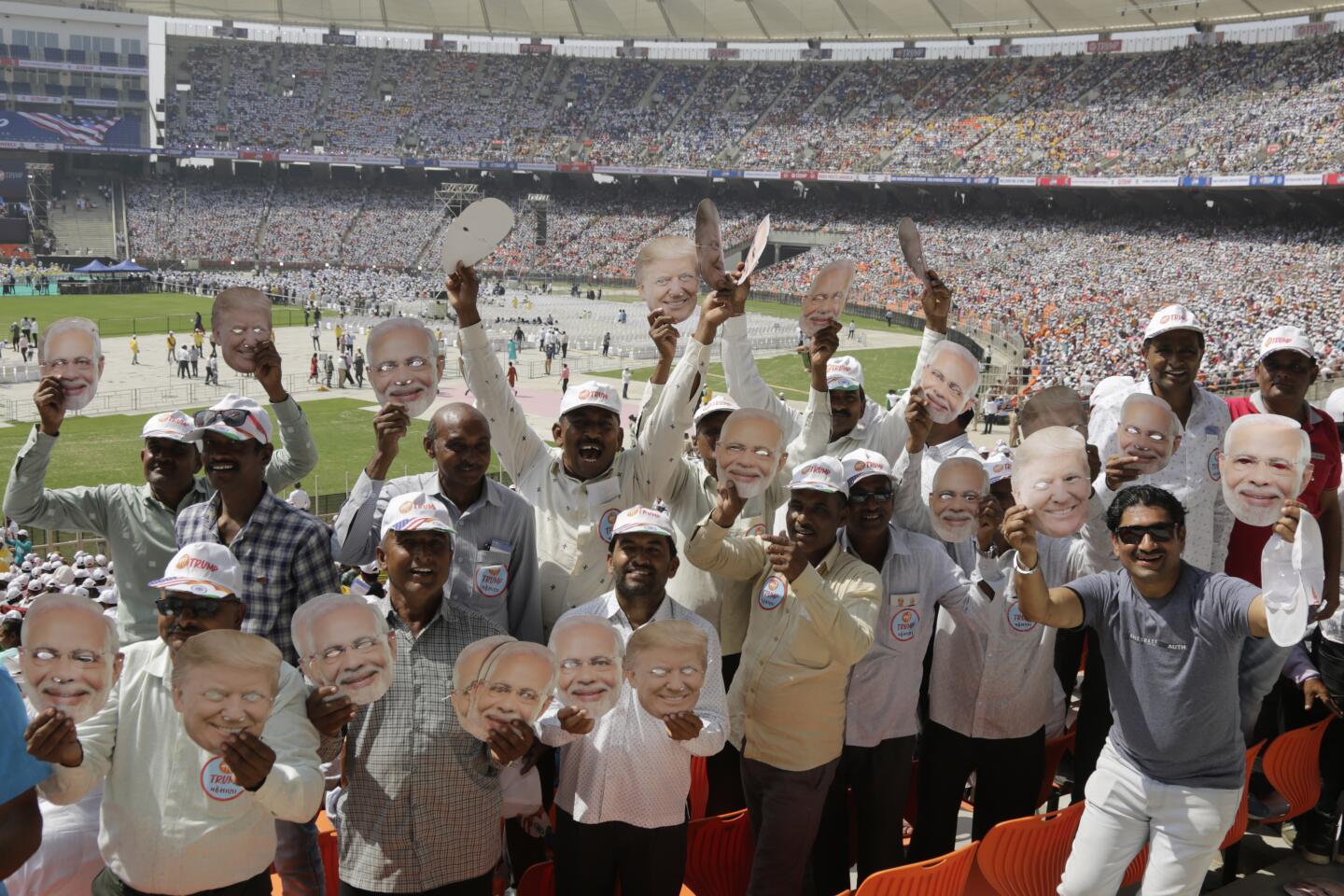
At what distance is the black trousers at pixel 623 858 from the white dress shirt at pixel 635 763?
43 mm

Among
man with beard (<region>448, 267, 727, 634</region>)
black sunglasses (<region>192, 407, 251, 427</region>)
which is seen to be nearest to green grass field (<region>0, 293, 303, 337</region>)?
man with beard (<region>448, 267, 727, 634</region>)

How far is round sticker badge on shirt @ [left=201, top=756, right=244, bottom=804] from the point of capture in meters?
3.35

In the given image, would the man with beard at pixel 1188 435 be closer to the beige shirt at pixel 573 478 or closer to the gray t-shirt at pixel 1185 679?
the gray t-shirt at pixel 1185 679

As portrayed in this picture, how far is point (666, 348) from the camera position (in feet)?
17.8

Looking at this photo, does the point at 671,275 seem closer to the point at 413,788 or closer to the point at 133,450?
the point at 413,788

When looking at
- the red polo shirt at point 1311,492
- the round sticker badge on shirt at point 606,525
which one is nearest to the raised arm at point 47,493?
the round sticker badge on shirt at point 606,525

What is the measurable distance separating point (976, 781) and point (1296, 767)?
1.66 metres

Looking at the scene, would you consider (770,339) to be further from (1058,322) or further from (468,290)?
(468,290)

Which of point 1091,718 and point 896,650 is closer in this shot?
point 896,650

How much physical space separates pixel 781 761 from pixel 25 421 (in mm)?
25676

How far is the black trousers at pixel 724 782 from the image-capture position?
5.25 m

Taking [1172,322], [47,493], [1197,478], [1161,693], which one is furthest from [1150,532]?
[47,493]

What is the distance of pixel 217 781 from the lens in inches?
132

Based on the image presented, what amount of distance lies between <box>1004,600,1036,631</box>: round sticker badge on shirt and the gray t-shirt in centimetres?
63
